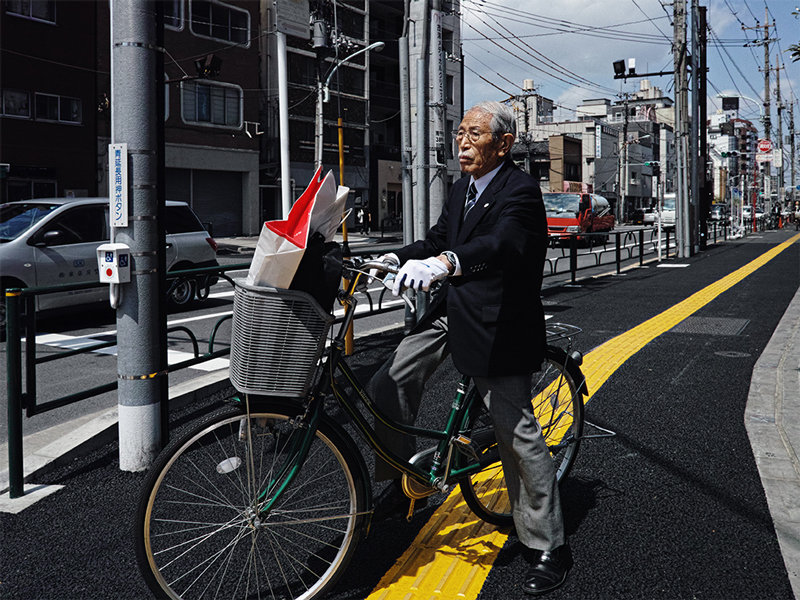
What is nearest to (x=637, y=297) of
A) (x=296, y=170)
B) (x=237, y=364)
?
(x=237, y=364)

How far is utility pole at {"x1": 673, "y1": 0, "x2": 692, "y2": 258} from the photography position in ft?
70.5

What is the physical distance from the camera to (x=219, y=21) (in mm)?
32938

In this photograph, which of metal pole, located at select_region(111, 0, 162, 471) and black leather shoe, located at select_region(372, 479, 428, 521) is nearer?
black leather shoe, located at select_region(372, 479, 428, 521)

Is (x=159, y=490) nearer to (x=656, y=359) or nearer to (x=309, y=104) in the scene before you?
(x=656, y=359)

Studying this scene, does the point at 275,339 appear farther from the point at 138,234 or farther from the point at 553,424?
the point at 138,234

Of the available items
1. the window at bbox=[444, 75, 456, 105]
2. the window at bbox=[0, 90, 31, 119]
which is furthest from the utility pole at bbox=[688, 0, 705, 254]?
the window at bbox=[444, 75, 456, 105]

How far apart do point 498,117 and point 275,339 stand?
1160 millimetres

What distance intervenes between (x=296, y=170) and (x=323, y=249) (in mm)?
36083

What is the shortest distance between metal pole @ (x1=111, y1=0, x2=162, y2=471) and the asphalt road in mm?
297

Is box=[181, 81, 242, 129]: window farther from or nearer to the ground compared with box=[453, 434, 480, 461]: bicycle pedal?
farther from the ground

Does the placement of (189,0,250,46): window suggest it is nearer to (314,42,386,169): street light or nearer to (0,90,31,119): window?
(314,42,386,169): street light

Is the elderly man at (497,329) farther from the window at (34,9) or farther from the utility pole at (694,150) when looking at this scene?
the window at (34,9)

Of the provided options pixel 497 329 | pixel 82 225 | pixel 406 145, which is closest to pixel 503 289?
pixel 497 329

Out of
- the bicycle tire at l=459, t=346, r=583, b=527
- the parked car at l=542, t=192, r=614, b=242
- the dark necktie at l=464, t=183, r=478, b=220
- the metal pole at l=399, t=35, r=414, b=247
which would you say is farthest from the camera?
the parked car at l=542, t=192, r=614, b=242
